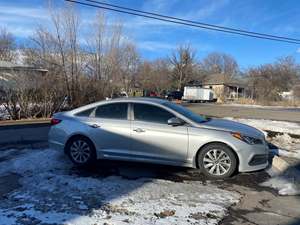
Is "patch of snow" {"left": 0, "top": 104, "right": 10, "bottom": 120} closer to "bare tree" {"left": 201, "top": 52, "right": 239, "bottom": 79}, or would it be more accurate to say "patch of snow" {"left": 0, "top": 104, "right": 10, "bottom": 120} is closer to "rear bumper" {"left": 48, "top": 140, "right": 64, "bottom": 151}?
"rear bumper" {"left": 48, "top": 140, "right": 64, "bottom": 151}

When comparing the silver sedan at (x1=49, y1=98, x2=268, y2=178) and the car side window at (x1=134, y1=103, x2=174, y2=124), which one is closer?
the silver sedan at (x1=49, y1=98, x2=268, y2=178)

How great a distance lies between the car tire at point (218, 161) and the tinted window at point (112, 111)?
1843mm

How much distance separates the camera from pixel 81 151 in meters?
8.03

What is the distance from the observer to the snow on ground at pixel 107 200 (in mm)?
4988

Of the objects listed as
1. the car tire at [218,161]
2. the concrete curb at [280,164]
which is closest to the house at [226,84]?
the concrete curb at [280,164]

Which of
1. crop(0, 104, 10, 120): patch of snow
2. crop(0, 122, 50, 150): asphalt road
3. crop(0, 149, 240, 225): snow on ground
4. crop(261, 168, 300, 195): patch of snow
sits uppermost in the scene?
crop(0, 104, 10, 120): patch of snow

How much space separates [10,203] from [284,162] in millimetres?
5463

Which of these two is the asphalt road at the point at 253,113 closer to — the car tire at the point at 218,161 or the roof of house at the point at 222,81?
the car tire at the point at 218,161

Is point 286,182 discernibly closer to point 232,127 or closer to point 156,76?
point 232,127

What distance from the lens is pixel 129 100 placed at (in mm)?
8109

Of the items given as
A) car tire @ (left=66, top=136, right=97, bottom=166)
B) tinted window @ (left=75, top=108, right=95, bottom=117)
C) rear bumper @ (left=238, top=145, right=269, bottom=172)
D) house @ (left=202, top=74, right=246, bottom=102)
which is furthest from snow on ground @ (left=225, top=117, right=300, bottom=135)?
house @ (left=202, top=74, right=246, bottom=102)

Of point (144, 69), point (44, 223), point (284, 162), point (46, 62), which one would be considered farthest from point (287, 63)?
point (44, 223)

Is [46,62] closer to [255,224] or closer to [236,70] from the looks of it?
[255,224]

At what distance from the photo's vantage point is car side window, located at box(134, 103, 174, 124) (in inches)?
302
